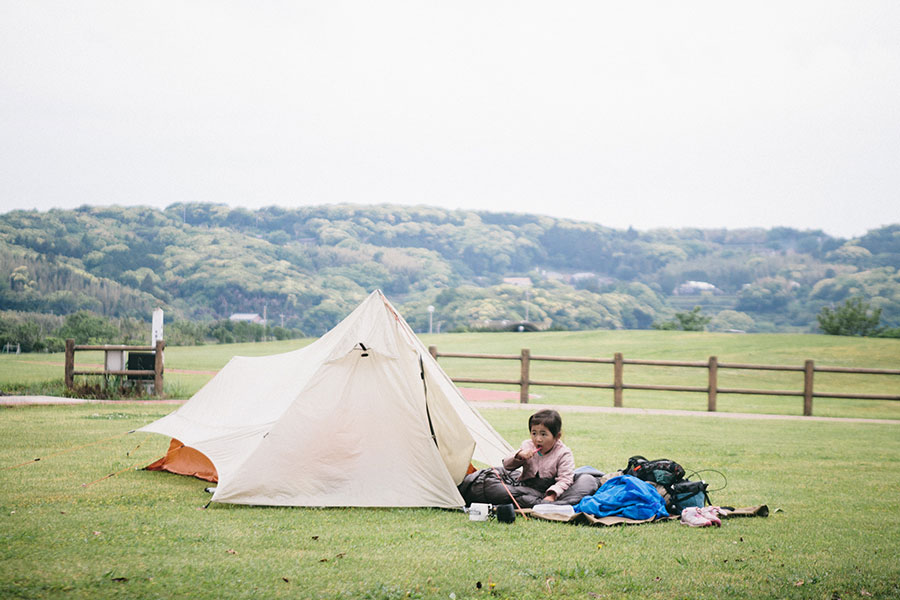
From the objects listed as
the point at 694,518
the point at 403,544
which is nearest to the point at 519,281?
the point at 694,518

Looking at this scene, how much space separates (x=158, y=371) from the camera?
16688 mm

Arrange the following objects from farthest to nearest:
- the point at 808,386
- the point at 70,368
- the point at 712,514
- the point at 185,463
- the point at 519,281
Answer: the point at 519,281 < the point at 808,386 < the point at 70,368 < the point at 185,463 < the point at 712,514

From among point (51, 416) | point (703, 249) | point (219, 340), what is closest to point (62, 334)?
point (51, 416)

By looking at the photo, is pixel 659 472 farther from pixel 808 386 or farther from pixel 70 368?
pixel 70 368

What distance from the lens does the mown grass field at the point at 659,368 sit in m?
21.0

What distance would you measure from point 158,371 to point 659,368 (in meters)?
21.5

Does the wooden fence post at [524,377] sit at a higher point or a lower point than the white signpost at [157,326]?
lower

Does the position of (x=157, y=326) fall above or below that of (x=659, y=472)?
above

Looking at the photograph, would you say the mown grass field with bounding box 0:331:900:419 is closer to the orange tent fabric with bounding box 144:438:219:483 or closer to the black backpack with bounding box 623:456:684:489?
the orange tent fabric with bounding box 144:438:219:483

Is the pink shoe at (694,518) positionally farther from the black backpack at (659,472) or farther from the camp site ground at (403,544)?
the black backpack at (659,472)

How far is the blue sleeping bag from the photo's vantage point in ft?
21.2

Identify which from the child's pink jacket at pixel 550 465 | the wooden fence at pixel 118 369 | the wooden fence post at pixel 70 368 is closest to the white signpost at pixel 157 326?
the wooden fence at pixel 118 369

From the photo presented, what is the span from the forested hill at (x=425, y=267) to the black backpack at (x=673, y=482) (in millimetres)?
28447

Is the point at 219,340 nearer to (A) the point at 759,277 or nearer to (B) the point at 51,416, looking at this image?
(B) the point at 51,416
